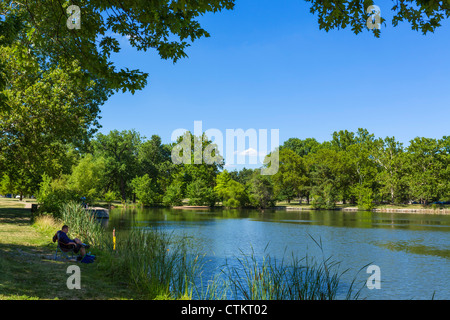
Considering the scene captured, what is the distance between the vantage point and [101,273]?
910 centimetres

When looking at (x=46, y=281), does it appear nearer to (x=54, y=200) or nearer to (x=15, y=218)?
(x=54, y=200)

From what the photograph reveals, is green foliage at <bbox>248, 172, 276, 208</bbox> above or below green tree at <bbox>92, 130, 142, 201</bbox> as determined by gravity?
below

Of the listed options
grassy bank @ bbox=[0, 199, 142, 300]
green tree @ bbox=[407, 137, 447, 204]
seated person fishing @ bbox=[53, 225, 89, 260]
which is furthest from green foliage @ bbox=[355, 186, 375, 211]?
seated person fishing @ bbox=[53, 225, 89, 260]

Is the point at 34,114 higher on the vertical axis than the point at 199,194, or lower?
higher

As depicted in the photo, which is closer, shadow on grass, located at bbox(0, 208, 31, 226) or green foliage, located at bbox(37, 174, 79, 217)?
shadow on grass, located at bbox(0, 208, 31, 226)

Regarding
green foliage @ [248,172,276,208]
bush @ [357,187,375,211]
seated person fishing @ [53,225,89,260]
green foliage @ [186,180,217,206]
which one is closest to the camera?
seated person fishing @ [53,225,89,260]

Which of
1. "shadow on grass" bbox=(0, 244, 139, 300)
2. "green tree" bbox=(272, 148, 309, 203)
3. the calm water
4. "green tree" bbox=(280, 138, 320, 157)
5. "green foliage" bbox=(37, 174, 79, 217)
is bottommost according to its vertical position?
the calm water

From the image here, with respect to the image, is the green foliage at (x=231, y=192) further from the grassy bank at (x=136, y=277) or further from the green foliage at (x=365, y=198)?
the grassy bank at (x=136, y=277)

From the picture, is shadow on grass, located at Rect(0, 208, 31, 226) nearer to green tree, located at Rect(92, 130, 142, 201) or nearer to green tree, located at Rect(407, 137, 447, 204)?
green tree, located at Rect(92, 130, 142, 201)

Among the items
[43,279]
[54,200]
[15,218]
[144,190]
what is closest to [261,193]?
[144,190]

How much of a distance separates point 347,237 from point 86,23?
20.6 meters

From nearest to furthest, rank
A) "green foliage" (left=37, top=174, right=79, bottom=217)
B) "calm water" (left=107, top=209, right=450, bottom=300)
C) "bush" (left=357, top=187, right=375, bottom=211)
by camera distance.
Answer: "calm water" (left=107, top=209, right=450, bottom=300), "green foliage" (left=37, top=174, right=79, bottom=217), "bush" (left=357, top=187, right=375, bottom=211)

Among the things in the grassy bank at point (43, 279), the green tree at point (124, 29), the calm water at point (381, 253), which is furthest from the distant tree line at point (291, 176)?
the green tree at point (124, 29)
